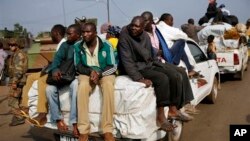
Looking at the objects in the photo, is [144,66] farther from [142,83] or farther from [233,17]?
[233,17]

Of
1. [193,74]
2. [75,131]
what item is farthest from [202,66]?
[75,131]

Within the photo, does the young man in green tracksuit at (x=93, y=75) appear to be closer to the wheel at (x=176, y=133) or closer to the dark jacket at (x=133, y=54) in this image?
the dark jacket at (x=133, y=54)

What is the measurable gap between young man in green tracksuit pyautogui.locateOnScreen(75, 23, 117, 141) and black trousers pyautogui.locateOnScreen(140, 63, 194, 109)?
0.53m

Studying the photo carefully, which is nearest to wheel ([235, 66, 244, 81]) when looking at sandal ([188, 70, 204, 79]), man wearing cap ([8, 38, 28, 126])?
sandal ([188, 70, 204, 79])

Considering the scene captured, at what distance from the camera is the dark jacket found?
460cm

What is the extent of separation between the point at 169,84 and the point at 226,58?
6.27 m

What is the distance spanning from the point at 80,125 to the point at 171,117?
130cm

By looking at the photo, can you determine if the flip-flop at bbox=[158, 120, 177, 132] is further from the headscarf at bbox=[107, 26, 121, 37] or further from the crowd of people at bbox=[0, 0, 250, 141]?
the headscarf at bbox=[107, 26, 121, 37]

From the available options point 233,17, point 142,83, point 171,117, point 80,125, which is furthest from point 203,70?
point 233,17

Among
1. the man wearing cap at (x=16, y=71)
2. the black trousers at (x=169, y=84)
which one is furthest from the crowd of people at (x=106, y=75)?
the man wearing cap at (x=16, y=71)

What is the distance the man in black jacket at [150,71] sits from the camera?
443 cm

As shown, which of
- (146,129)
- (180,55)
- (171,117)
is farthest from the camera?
(180,55)

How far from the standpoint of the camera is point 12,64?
724cm

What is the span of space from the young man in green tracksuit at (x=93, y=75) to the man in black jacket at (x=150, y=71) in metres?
0.23
